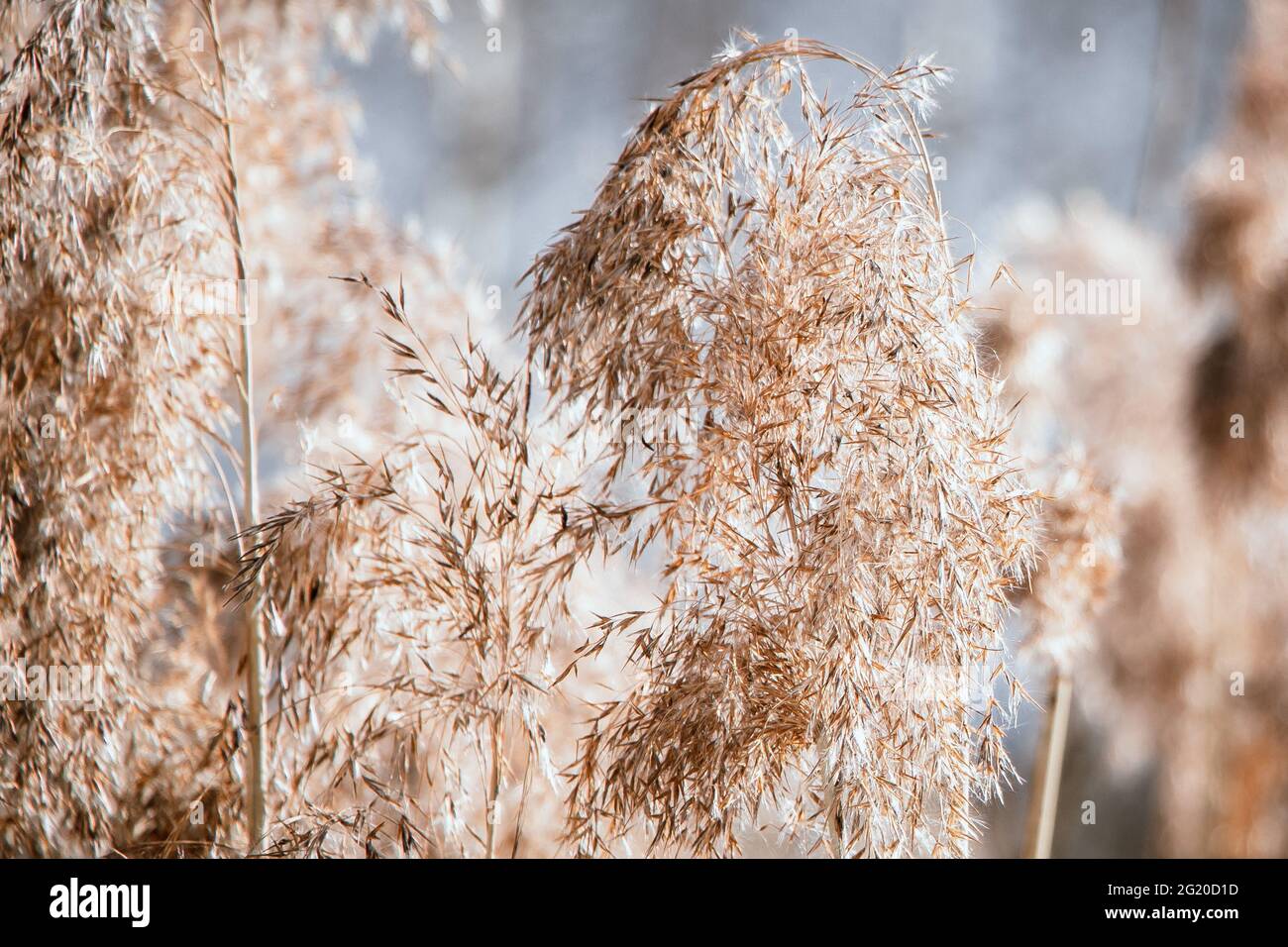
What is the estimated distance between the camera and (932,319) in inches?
71.3

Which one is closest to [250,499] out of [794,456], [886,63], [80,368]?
[80,368]

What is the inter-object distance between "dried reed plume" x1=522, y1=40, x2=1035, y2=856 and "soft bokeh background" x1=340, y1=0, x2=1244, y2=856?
3.61 metres

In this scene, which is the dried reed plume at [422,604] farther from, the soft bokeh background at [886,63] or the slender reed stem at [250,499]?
the soft bokeh background at [886,63]

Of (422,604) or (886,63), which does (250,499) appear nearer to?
(422,604)

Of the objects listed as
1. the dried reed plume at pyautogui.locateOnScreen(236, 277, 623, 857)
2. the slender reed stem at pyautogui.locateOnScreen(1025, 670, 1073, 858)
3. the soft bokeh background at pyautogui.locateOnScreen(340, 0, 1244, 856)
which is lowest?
the slender reed stem at pyautogui.locateOnScreen(1025, 670, 1073, 858)

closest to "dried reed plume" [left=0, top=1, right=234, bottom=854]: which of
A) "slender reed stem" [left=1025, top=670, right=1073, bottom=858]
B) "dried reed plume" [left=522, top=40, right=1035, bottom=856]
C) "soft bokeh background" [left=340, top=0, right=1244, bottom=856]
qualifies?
"dried reed plume" [left=522, top=40, right=1035, bottom=856]

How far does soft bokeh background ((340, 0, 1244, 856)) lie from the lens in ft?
18.5

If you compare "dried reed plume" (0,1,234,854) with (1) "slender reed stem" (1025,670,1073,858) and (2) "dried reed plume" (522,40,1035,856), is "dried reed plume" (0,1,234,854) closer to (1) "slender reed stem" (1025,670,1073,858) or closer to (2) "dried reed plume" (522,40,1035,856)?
(2) "dried reed plume" (522,40,1035,856)

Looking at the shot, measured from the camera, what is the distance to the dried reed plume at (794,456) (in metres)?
1.77

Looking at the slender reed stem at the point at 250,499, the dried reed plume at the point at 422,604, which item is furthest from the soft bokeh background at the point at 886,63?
the dried reed plume at the point at 422,604

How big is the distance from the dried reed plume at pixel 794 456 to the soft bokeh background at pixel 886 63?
11.8 ft

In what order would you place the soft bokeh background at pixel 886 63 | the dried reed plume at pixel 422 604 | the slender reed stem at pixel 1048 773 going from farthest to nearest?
the soft bokeh background at pixel 886 63
the slender reed stem at pixel 1048 773
the dried reed plume at pixel 422 604
